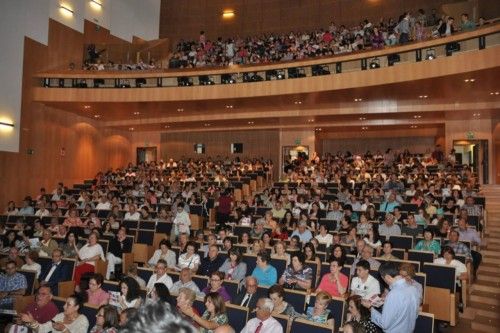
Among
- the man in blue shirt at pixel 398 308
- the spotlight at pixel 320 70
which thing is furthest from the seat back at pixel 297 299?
the spotlight at pixel 320 70

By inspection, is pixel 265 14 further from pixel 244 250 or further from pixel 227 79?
pixel 244 250

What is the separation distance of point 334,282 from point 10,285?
383 cm

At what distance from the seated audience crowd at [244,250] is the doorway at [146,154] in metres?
5.03

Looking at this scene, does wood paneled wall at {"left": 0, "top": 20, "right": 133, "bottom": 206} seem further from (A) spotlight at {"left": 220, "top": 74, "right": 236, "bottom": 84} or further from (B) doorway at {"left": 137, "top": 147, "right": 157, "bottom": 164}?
(A) spotlight at {"left": 220, "top": 74, "right": 236, "bottom": 84}

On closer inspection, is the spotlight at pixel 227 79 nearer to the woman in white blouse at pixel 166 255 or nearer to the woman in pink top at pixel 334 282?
the woman in white blouse at pixel 166 255

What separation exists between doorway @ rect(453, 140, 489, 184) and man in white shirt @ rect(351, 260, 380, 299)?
10.1 meters

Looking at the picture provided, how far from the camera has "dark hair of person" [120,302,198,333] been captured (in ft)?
2.86

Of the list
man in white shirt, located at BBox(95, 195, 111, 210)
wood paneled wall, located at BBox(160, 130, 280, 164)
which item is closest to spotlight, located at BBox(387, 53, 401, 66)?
wood paneled wall, located at BBox(160, 130, 280, 164)

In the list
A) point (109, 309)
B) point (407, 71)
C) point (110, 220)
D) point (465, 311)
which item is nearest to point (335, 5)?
point (407, 71)

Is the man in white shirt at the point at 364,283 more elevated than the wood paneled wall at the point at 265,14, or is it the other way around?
the wood paneled wall at the point at 265,14

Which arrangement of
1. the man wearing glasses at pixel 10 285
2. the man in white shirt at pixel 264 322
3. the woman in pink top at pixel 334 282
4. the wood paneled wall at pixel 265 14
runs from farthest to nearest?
the wood paneled wall at pixel 265 14 → the man wearing glasses at pixel 10 285 → the woman in pink top at pixel 334 282 → the man in white shirt at pixel 264 322

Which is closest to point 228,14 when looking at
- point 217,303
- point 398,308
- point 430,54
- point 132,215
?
point 430,54

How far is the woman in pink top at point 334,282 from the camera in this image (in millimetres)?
4680

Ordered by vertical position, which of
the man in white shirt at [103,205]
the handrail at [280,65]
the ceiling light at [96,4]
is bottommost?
the man in white shirt at [103,205]
